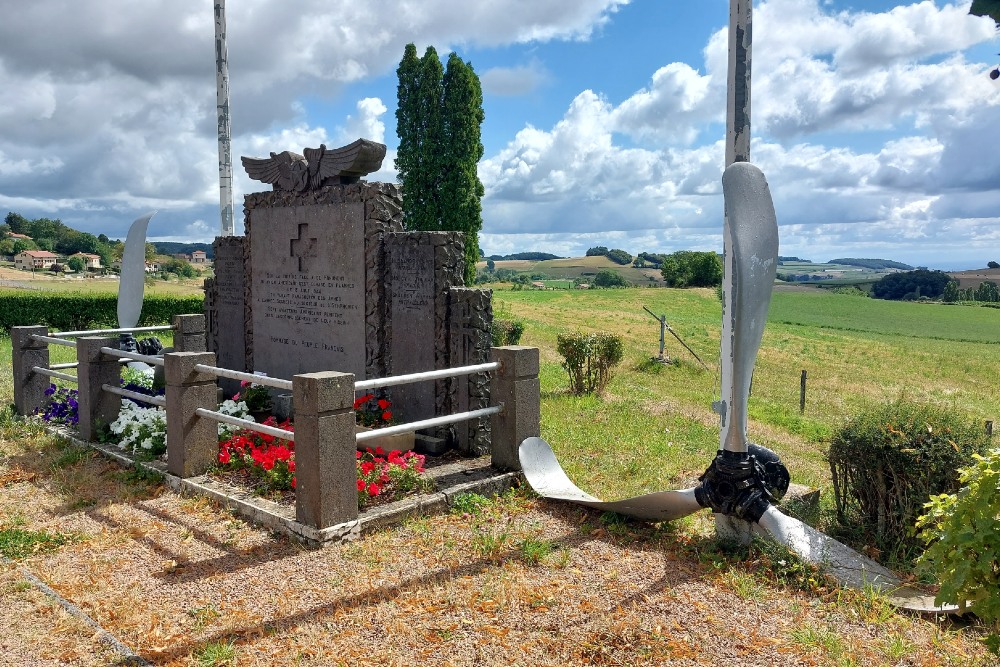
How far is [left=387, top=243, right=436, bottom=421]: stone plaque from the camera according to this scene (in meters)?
7.70

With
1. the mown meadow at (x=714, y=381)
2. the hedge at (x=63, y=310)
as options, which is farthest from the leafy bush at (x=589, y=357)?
the hedge at (x=63, y=310)

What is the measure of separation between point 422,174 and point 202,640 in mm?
20037

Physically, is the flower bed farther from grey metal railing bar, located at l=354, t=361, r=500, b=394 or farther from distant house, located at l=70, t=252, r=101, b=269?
distant house, located at l=70, t=252, r=101, b=269

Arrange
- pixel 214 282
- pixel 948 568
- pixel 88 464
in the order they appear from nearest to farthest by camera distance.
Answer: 1. pixel 948 568
2. pixel 88 464
3. pixel 214 282

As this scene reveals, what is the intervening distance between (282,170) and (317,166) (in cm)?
83

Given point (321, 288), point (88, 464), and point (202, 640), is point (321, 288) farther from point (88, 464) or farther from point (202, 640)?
point (202, 640)

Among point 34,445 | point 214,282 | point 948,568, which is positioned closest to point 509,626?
point 948,568

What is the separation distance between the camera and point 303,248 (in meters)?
9.09

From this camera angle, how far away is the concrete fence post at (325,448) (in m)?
5.24

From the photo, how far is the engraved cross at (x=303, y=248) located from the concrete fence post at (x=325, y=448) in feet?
13.1

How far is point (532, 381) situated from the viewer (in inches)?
267

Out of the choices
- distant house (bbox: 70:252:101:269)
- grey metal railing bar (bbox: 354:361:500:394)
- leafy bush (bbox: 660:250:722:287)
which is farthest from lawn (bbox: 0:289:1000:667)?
distant house (bbox: 70:252:101:269)

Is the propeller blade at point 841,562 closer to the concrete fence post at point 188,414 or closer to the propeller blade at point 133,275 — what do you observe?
the concrete fence post at point 188,414

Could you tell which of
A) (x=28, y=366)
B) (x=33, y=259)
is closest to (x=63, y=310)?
(x=28, y=366)
